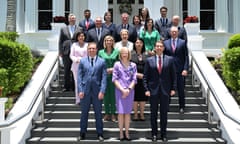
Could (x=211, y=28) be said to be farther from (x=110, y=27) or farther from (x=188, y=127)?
(x=188, y=127)

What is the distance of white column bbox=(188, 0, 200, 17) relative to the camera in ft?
64.7

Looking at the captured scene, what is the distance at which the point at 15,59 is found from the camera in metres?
12.1

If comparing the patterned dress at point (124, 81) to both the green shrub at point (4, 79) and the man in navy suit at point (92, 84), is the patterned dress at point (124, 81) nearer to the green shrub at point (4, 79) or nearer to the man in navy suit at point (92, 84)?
the man in navy suit at point (92, 84)

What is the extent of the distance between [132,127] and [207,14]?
1112 cm

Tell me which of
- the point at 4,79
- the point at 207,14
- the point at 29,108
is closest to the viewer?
the point at 29,108

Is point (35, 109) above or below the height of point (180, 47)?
below

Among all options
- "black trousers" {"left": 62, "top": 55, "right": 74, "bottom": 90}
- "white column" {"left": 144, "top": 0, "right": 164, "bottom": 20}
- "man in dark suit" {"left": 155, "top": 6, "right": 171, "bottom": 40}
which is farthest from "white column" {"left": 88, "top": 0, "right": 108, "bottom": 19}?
"black trousers" {"left": 62, "top": 55, "right": 74, "bottom": 90}

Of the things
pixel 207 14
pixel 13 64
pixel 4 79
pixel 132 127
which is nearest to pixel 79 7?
pixel 207 14

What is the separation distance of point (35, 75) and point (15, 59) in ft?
3.17

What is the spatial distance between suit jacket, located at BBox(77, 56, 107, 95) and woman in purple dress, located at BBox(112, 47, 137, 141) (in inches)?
10.0

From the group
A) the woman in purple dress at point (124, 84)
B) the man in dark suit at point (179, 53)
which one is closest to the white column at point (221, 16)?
the man in dark suit at point (179, 53)

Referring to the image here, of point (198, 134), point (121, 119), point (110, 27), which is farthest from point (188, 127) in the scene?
point (110, 27)

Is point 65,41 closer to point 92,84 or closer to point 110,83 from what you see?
point 110,83

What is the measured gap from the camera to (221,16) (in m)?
19.7
